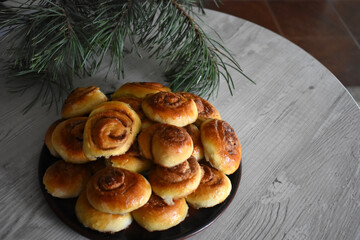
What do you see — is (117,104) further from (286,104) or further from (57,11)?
(286,104)

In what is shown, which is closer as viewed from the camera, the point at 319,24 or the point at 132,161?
the point at 132,161

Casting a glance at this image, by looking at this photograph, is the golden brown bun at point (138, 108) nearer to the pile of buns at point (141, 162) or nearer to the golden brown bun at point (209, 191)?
the pile of buns at point (141, 162)

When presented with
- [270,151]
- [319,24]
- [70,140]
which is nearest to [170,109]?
[70,140]

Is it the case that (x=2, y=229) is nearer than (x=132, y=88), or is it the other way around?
(x=2, y=229)

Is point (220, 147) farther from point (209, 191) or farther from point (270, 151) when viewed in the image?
point (270, 151)

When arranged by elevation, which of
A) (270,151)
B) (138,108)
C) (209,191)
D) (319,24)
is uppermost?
(138,108)

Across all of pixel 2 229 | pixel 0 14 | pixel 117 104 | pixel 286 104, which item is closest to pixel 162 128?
pixel 117 104

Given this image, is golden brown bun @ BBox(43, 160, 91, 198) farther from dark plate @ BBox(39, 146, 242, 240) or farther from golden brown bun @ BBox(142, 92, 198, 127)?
golden brown bun @ BBox(142, 92, 198, 127)

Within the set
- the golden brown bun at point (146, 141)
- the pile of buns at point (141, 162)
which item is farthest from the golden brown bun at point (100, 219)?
the golden brown bun at point (146, 141)
